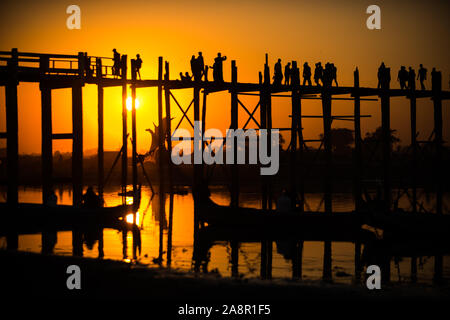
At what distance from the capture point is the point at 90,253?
19.2 m

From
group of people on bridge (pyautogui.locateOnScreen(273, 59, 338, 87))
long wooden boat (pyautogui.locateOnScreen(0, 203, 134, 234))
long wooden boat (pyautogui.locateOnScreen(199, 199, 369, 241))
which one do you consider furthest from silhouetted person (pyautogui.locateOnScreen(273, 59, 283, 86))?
long wooden boat (pyautogui.locateOnScreen(0, 203, 134, 234))

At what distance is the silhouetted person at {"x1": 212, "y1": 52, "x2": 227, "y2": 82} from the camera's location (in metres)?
27.9

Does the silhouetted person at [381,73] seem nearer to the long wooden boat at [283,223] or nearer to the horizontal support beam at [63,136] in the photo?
the long wooden boat at [283,223]

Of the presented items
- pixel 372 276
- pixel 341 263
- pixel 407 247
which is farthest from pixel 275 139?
Result: pixel 372 276

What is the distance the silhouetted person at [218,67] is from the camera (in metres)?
27.9

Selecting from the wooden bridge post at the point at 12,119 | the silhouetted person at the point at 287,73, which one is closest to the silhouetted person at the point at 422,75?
the silhouetted person at the point at 287,73

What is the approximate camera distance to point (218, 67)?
27984 mm

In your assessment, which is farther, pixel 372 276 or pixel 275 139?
pixel 275 139

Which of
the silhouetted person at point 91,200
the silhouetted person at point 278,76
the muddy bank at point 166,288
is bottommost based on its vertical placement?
the muddy bank at point 166,288

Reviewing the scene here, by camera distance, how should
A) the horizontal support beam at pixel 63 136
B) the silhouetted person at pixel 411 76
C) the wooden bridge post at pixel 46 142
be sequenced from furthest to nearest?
the silhouetted person at pixel 411 76, the horizontal support beam at pixel 63 136, the wooden bridge post at pixel 46 142

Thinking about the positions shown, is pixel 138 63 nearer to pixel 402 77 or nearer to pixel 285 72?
pixel 285 72

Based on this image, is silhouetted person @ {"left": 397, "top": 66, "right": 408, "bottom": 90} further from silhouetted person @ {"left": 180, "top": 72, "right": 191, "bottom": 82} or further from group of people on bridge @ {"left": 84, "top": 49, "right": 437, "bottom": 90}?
silhouetted person @ {"left": 180, "top": 72, "right": 191, "bottom": 82}

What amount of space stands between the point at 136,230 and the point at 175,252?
15.7 ft
